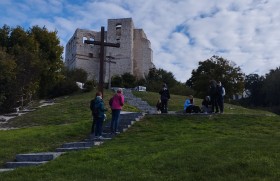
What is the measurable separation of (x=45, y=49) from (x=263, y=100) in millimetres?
36855

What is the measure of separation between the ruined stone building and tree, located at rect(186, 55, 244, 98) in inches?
735

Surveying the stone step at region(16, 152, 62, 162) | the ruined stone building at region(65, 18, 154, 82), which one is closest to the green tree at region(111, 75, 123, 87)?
the ruined stone building at region(65, 18, 154, 82)

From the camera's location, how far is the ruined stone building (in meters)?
68.2

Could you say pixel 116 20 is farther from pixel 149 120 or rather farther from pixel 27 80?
pixel 149 120

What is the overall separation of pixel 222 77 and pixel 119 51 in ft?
75.3

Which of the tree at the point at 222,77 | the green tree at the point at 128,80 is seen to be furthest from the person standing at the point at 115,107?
the green tree at the point at 128,80

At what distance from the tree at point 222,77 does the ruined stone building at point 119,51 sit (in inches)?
735

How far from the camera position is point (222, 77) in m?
50.0

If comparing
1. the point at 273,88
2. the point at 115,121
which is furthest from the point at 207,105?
the point at 273,88

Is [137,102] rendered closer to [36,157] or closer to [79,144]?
[79,144]

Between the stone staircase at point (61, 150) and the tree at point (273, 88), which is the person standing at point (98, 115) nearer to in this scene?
the stone staircase at point (61, 150)

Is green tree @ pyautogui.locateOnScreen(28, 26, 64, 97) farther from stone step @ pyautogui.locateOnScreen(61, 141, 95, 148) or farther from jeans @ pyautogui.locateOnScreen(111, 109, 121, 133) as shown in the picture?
stone step @ pyautogui.locateOnScreen(61, 141, 95, 148)

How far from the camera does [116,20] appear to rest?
7000 cm

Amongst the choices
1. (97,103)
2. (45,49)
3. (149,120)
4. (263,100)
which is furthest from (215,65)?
(97,103)
